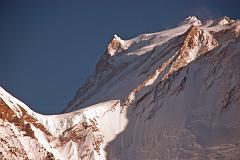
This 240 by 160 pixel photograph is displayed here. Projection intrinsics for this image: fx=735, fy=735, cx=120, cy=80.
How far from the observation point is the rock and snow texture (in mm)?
81625

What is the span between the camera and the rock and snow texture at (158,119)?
268 ft

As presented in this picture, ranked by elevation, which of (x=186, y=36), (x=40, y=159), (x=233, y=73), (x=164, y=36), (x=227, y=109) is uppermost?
(x=164, y=36)

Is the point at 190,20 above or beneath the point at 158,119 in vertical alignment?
above

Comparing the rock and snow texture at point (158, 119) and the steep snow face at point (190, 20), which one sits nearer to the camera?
the rock and snow texture at point (158, 119)

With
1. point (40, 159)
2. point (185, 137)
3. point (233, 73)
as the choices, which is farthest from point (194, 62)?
point (40, 159)

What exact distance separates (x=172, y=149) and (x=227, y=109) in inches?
318

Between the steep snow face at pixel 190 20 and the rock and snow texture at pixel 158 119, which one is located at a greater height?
the steep snow face at pixel 190 20

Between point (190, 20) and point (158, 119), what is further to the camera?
point (190, 20)

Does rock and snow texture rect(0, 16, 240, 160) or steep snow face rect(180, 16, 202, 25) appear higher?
steep snow face rect(180, 16, 202, 25)

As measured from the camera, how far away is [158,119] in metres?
89.4

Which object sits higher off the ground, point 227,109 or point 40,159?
point 227,109

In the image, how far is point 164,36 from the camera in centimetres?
13862

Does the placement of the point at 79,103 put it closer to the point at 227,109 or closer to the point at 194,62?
the point at 194,62

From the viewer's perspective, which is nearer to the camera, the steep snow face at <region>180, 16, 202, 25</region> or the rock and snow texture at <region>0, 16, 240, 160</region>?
the rock and snow texture at <region>0, 16, 240, 160</region>
